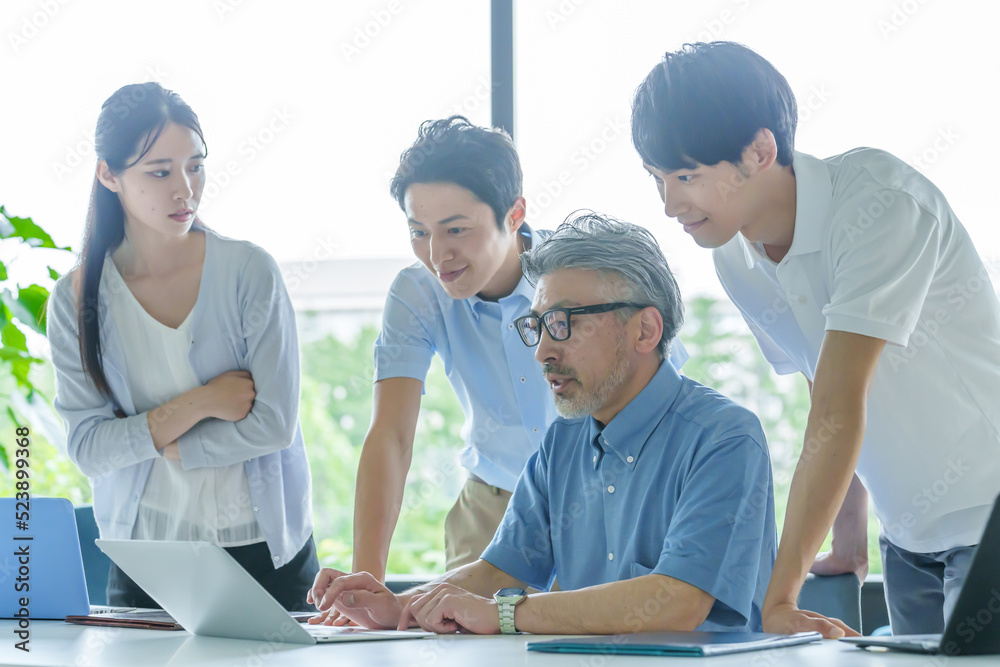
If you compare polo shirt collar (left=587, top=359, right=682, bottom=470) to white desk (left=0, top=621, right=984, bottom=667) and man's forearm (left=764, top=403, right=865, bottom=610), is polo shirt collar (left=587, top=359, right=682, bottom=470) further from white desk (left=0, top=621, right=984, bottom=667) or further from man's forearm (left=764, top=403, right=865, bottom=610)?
white desk (left=0, top=621, right=984, bottom=667)

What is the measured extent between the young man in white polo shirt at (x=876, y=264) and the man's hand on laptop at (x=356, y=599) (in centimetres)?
79

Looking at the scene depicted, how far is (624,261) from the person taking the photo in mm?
1582

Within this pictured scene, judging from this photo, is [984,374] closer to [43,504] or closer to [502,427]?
[502,427]

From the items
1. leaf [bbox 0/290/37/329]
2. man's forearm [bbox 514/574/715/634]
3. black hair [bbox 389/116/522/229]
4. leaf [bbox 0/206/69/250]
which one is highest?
black hair [bbox 389/116/522/229]

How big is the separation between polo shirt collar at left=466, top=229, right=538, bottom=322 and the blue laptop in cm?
93

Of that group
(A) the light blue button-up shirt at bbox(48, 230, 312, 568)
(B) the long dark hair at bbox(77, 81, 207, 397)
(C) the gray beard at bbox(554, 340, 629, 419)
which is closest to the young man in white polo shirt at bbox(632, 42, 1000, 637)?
(C) the gray beard at bbox(554, 340, 629, 419)

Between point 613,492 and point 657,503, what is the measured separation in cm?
9

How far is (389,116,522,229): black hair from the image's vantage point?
6.15ft

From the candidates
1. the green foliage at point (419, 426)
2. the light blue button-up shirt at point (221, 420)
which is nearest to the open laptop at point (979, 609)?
the light blue button-up shirt at point (221, 420)

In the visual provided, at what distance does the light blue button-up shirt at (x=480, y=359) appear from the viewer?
1.96 metres

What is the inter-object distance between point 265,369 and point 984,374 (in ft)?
4.53

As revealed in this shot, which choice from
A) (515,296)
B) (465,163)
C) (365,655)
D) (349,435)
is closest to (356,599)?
(365,655)

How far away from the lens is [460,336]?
6.69 ft

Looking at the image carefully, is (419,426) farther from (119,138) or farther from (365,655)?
(365,655)
